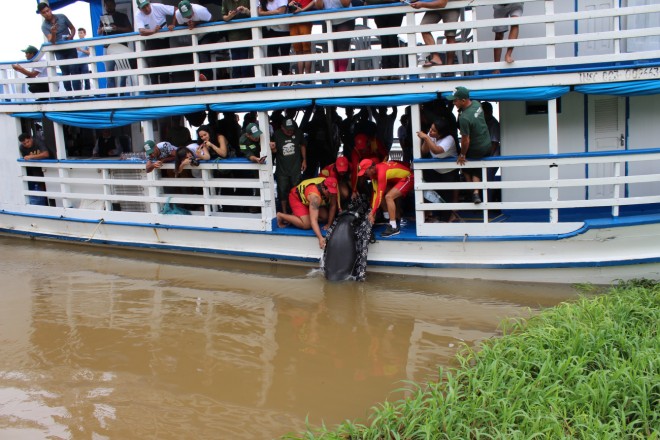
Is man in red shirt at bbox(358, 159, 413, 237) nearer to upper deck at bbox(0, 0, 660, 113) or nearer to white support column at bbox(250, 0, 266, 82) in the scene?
upper deck at bbox(0, 0, 660, 113)

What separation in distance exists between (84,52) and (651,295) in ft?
32.0

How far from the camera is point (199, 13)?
970 centimetres

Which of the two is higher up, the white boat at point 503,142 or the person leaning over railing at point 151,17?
the person leaning over railing at point 151,17

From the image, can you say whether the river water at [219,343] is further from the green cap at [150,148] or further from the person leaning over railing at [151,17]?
the person leaning over railing at [151,17]

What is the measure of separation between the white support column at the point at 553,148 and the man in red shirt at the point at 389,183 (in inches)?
77.7

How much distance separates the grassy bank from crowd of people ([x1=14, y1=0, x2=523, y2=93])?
406 cm

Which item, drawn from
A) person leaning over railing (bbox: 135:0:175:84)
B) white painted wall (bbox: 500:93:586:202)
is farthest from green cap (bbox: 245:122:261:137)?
white painted wall (bbox: 500:93:586:202)

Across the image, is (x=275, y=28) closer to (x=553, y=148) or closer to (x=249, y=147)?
(x=249, y=147)

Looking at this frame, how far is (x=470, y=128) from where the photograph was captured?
25.9 ft

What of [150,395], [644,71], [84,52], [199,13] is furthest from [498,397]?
[84,52]

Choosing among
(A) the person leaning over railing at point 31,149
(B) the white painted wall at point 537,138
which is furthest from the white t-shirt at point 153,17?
(B) the white painted wall at point 537,138

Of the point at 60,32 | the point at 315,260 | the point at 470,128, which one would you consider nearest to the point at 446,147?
the point at 470,128

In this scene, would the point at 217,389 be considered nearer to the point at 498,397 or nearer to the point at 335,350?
the point at 335,350

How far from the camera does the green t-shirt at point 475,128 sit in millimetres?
7828
